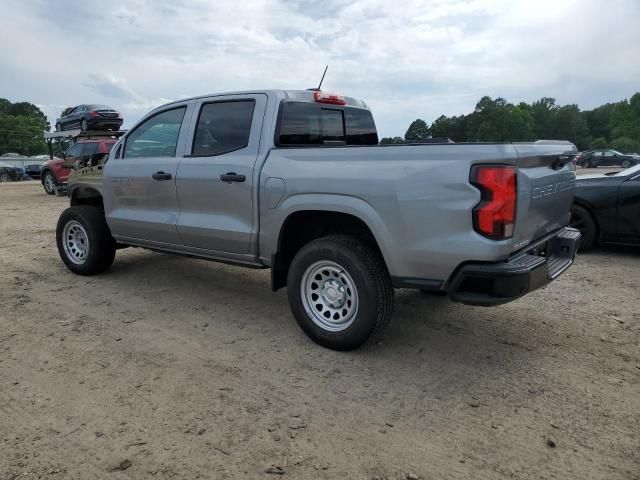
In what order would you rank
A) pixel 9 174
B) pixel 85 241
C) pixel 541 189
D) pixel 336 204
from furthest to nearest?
pixel 9 174 < pixel 85 241 < pixel 336 204 < pixel 541 189

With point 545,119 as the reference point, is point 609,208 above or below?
below

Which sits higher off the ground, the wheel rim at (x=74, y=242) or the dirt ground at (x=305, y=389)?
the wheel rim at (x=74, y=242)

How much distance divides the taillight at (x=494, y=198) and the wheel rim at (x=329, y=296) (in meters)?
1.01

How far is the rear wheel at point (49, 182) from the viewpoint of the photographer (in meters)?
16.7

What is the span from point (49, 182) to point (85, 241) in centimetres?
1337

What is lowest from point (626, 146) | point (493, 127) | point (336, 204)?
point (336, 204)

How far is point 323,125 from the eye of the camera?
172 inches

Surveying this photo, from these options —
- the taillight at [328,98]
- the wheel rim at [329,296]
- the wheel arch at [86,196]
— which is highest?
the taillight at [328,98]

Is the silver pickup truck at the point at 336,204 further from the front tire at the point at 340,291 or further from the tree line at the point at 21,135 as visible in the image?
the tree line at the point at 21,135

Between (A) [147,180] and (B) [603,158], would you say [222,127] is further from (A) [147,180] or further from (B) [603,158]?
(B) [603,158]

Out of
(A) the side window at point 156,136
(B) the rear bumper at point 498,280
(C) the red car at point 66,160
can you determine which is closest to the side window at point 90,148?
(C) the red car at point 66,160

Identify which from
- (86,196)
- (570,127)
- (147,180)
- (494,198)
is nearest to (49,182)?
(86,196)

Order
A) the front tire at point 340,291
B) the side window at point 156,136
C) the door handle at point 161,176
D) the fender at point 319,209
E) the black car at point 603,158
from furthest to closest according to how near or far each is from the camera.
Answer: the black car at point 603,158, the side window at point 156,136, the door handle at point 161,176, the front tire at point 340,291, the fender at point 319,209

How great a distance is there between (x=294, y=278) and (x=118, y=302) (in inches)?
81.2
